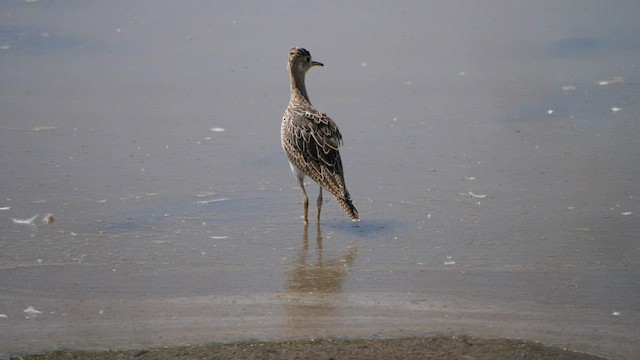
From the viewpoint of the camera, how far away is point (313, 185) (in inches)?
375

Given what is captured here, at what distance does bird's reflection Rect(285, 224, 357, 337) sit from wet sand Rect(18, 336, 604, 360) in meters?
0.27

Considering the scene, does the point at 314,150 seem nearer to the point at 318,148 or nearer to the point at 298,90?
the point at 318,148

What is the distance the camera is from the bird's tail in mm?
8109

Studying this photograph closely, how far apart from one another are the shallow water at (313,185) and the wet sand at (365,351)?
16 cm

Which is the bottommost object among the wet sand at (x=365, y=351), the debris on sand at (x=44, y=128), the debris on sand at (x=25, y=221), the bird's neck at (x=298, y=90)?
the wet sand at (x=365, y=351)

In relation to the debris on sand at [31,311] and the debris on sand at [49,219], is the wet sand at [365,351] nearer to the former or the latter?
the debris on sand at [31,311]

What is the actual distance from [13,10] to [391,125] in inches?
228

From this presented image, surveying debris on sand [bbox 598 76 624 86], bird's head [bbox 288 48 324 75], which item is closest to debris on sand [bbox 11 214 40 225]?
bird's head [bbox 288 48 324 75]

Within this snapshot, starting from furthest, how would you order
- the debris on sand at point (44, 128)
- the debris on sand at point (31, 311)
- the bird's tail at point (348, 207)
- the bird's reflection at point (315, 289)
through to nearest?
the debris on sand at point (44, 128)
the bird's tail at point (348, 207)
the debris on sand at point (31, 311)
the bird's reflection at point (315, 289)

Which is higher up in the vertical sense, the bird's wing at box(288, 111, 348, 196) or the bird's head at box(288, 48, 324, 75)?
the bird's head at box(288, 48, 324, 75)

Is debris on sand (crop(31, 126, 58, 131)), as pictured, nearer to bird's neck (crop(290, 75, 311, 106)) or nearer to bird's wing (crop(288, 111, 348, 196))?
bird's neck (crop(290, 75, 311, 106))

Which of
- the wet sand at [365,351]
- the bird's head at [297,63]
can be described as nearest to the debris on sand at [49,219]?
the wet sand at [365,351]

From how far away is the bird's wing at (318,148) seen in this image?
8539 mm

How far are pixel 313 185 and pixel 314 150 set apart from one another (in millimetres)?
787
